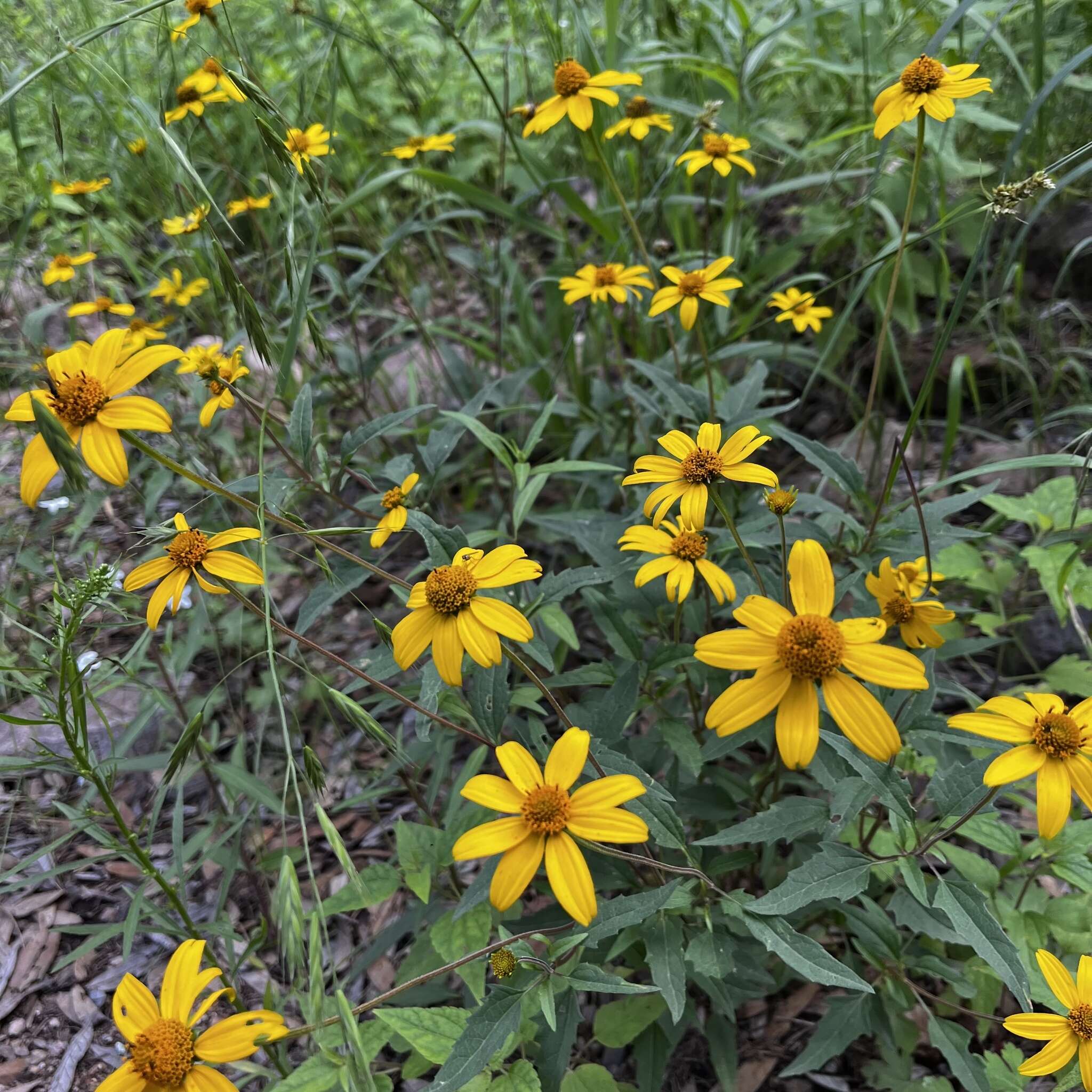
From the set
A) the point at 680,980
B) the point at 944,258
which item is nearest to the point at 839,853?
the point at 680,980

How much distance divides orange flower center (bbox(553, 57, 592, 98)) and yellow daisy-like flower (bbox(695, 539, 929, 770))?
60.3 inches

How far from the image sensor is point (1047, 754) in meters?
1.18

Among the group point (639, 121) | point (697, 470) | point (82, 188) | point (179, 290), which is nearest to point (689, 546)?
point (697, 470)

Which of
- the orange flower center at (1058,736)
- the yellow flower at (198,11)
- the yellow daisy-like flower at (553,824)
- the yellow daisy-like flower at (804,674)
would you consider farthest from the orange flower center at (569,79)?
the orange flower center at (1058,736)

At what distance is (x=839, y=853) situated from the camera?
137 cm

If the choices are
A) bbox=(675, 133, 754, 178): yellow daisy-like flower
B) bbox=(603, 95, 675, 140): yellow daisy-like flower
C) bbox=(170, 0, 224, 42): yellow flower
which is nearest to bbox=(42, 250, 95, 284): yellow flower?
bbox=(170, 0, 224, 42): yellow flower

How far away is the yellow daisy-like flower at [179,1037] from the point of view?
108 cm

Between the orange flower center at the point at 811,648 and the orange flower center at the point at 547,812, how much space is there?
372mm

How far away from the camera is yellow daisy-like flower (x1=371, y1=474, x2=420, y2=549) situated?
1.60 m

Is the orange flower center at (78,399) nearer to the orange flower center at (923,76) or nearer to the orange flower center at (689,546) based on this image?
the orange flower center at (689,546)

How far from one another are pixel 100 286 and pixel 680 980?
395 cm

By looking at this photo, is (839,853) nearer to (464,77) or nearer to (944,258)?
(944,258)

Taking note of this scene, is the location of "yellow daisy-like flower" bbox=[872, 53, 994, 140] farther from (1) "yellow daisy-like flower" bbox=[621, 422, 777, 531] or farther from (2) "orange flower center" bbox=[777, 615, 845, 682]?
(2) "orange flower center" bbox=[777, 615, 845, 682]

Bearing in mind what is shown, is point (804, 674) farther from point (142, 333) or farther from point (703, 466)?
point (142, 333)
